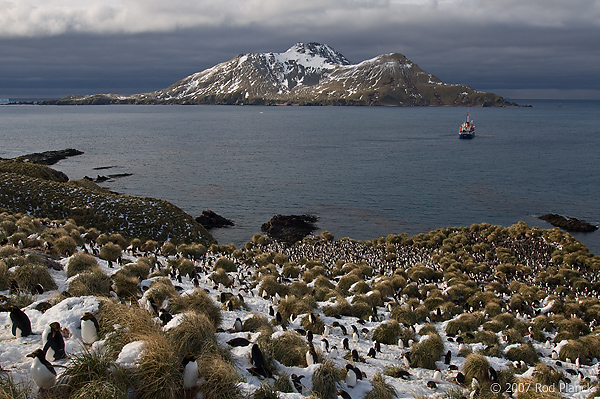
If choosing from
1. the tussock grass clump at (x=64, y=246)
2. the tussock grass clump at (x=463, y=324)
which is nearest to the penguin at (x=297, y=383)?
the tussock grass clump at (x=463, y=324)

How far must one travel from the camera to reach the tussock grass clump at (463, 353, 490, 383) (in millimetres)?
12202

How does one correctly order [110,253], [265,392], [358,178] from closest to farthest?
[265,392] → [110,253] → [358,178]

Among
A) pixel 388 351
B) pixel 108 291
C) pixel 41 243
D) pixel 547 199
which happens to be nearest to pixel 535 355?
pixel 388 351

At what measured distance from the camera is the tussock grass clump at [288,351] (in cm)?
1088

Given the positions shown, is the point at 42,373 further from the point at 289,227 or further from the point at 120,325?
the point at 289,227

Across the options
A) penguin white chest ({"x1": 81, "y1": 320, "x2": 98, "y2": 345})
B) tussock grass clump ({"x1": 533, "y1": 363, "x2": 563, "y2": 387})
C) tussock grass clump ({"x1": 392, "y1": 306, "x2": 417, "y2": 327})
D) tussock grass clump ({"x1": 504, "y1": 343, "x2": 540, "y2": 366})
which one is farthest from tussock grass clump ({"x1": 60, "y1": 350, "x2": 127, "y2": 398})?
tussock grass clump ({"x1": 504, "y1": 343, "x2": 540, "y2": 366})

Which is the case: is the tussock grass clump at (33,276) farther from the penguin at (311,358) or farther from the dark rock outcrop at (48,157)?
the dark rock outcrop at (48,157)

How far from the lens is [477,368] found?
40.4ft

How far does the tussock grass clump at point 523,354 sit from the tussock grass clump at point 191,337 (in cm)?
1129

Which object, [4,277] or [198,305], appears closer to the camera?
[198,305]

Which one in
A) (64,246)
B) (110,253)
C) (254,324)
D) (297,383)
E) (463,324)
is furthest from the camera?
(110,253)

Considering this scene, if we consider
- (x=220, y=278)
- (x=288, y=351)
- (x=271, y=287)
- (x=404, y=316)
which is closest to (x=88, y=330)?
(x=288, y=351)

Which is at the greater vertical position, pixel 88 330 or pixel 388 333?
pixel 88 330

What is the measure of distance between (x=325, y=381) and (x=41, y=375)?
593cm
